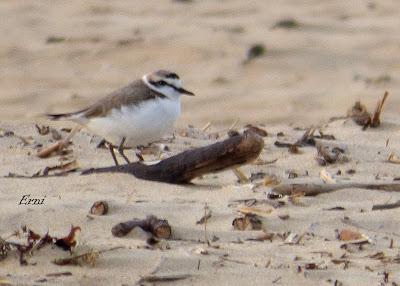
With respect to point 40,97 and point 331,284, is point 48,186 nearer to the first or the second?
point 331,284

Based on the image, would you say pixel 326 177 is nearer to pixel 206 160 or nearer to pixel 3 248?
pixel 206 160

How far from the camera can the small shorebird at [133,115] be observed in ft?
23.2

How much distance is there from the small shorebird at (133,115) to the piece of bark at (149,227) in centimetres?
165

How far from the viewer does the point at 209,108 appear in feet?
36.5

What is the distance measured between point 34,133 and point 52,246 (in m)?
3.10

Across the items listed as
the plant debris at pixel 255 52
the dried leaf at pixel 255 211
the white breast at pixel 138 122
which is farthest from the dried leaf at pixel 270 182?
the plant debris at pixel 255 52

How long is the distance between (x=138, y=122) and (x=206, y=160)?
2.94ft

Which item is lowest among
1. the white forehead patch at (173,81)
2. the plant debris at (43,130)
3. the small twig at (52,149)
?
the plant debris at (43,130)

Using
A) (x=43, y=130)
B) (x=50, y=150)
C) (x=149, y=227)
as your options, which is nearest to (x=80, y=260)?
(x=149, y=227)

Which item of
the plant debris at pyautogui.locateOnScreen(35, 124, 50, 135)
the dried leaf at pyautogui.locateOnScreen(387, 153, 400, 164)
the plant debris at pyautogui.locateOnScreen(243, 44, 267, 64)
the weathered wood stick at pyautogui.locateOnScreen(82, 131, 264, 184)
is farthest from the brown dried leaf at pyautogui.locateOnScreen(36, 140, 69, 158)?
the plant debris at pyautogui.locateOnScreen(243, 44, 267, 64)

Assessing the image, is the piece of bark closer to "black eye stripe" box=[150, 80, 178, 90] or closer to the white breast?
the white breast

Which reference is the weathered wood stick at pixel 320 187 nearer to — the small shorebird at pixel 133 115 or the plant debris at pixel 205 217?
the plant debris at pixel 205 217

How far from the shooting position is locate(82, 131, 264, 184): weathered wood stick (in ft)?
20.4

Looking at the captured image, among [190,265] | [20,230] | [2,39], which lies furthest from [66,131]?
[2,39]
